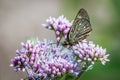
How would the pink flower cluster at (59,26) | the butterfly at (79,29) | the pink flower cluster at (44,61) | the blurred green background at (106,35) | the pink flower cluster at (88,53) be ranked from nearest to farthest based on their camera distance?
the pink flower cluster at (44,61) → the pink flower cluster at (88,53) → the butterfly at (79,29) → the pink flower cluster at (59,26) → the blurred green background at (106,35)

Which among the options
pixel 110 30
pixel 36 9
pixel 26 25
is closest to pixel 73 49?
pixel 110 30

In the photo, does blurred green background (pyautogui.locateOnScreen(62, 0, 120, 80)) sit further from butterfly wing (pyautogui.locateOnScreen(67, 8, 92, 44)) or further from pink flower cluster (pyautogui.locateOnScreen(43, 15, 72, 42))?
butterfly wing (pyautogui.locateOnScreen(67, 8, 92, 44))

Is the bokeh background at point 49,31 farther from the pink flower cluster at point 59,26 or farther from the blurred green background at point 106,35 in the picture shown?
the pink flower cluster at point 59,26

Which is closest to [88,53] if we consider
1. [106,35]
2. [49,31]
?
[106,35]

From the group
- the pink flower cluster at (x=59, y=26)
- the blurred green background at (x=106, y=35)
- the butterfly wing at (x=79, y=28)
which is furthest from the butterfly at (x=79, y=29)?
the blurred green background at (x=106, y=35)

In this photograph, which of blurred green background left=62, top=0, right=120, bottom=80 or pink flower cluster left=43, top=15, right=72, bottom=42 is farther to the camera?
blurred green background left=62, top=0, right=120, bottom=80

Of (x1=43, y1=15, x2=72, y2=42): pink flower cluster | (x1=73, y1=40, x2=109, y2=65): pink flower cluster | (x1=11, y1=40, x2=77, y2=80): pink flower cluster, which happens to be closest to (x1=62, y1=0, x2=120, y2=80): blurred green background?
(x1=43, y1=15, x2=72, y2=42): pink flower cluster

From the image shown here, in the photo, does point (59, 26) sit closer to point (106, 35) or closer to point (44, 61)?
point (44, 61)
